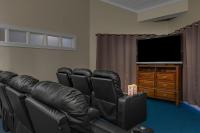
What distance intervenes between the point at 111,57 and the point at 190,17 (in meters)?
2.61

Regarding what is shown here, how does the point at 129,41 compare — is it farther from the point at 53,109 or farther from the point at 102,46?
the point at 53,109

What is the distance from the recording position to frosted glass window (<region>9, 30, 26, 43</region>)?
15.6 ft

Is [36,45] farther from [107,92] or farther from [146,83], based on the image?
[146,83]

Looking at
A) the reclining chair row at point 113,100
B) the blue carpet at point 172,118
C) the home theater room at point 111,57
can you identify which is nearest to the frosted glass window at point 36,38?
the home theater room at point 111,57

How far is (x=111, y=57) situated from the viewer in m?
6.31

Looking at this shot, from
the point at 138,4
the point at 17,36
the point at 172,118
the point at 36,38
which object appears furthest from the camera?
the point at 138,4

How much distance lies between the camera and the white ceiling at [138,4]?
5444 mm

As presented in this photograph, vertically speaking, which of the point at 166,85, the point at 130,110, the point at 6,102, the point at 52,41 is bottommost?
the point at 130,110

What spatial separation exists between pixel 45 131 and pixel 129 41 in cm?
534

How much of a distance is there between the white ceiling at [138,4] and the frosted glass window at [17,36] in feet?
9.81

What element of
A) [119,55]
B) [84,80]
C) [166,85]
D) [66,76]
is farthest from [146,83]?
[84,80]

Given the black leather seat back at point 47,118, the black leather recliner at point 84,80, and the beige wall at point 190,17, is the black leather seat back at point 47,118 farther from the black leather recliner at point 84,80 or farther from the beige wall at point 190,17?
the beige wall at point 190,17

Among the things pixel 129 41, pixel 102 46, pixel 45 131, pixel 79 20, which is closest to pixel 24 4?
pixel 79 20

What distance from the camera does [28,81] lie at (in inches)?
68.6
